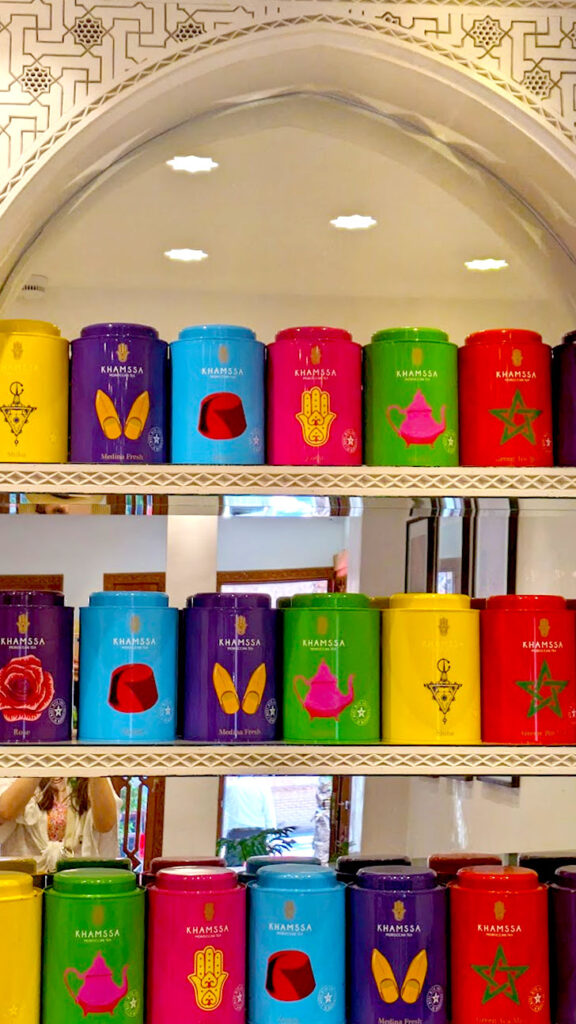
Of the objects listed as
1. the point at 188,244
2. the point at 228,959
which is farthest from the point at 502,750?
the point at 188,244

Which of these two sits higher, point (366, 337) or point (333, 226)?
point (333, 226)

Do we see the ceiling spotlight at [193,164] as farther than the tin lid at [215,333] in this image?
Yes

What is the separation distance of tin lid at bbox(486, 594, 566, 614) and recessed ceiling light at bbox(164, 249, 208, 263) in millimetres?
821

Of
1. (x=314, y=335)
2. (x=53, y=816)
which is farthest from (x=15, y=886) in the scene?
(x=314, y=335)

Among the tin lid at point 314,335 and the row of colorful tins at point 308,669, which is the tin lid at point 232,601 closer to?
the row of colorful tins at point 308,669

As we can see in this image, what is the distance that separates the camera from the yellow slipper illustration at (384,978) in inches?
66.0

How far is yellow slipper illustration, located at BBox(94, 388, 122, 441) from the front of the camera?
1742mm

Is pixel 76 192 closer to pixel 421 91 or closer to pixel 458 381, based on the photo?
pixel 421 91

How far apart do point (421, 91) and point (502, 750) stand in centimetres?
110

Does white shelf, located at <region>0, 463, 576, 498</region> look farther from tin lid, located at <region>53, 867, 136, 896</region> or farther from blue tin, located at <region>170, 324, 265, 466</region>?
tin lid, located at <region>53, 867, 136, 896</region>

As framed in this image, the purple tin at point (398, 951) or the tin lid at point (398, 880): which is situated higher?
the tin lid at point (398, 880)

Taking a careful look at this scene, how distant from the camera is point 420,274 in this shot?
6.86 ft

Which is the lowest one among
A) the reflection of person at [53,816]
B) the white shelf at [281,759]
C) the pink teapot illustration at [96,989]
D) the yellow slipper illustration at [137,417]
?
the pink teapot illustration at [96,989]

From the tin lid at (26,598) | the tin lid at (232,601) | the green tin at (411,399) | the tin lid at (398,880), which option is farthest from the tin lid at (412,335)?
the tin lid at (398,880)
